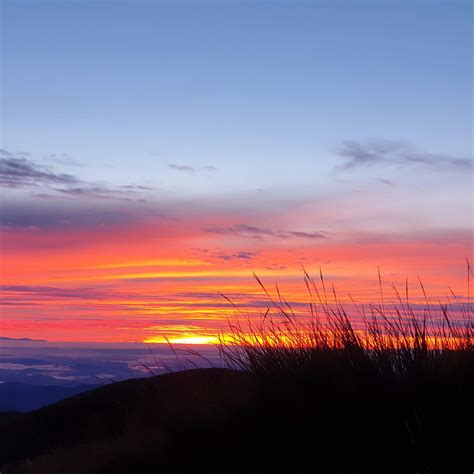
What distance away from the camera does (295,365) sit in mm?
6707

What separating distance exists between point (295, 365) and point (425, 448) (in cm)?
186

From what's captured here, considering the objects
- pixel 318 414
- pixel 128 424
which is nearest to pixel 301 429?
pixel 318 414

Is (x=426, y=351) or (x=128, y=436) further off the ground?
(x=426, y=351)

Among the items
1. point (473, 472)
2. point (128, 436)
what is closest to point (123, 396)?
Answer: point (128, 436)

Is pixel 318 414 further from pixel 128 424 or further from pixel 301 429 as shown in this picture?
pixel 128 424

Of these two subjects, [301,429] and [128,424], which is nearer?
[301,429]

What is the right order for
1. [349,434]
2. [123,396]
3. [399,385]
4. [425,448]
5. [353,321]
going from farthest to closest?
[123,396] < [353,321] < [399,385] < [349,434] < [425,448]

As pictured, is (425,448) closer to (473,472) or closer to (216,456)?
(473,472)

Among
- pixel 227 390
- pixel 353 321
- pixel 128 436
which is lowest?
pixel 128 436

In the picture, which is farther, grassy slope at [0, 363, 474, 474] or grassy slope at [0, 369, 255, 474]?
grassy slope at [0, 369, 255, 474]

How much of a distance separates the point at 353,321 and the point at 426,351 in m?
0.90

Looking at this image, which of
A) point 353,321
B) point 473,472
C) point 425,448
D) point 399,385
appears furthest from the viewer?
point 353,321

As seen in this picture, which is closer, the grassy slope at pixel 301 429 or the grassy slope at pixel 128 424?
the grassy slope at pixel 301 429

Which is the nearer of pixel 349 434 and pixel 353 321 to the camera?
pixel 349 434
